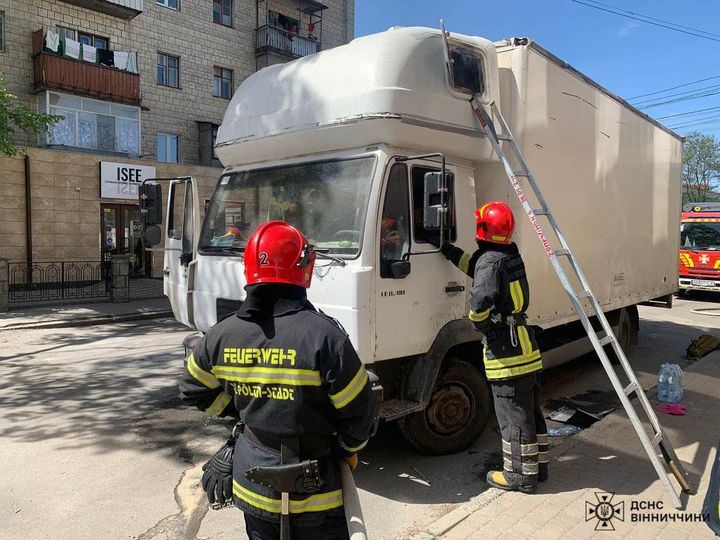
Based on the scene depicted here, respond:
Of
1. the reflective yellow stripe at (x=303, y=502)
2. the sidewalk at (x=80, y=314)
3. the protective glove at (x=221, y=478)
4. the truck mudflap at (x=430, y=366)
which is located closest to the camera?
the reflective yellow stripe at (x=303, y=502)

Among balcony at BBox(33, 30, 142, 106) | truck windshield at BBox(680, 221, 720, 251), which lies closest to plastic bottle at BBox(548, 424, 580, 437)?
truck windshield at BBox(680, 221, 720, 251)

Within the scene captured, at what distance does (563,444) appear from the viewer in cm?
453

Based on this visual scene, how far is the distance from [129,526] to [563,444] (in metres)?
3.33

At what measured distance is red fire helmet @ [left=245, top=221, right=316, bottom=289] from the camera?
192 cm

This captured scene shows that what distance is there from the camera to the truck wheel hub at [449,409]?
4.27m

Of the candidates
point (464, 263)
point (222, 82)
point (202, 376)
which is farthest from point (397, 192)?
Result: point (222, 82)

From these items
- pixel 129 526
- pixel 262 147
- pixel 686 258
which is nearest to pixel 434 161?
pixel 262 147

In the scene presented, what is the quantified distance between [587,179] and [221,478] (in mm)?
4884

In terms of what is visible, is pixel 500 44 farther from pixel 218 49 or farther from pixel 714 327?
pixel 218 49

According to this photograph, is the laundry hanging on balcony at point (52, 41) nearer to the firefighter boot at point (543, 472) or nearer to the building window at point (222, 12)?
the building window at point (222, 12)

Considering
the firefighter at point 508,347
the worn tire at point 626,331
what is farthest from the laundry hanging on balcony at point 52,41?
the firefighter at point 508,347

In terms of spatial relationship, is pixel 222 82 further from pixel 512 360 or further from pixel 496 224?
pixel 512 360

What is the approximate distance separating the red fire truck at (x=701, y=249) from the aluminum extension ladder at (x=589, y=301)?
1406 cm

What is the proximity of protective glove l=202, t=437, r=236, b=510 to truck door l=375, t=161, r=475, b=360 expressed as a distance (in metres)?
1.60
